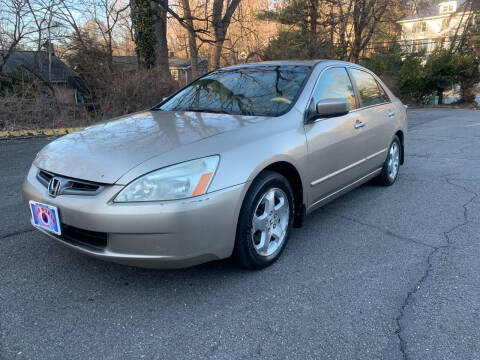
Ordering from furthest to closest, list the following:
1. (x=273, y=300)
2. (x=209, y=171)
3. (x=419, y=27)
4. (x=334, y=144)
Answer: (x=419, y=27) < (x=334, y=144) < (x=273, y=300) < (x=209, y=171)

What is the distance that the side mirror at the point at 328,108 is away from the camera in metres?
2.99

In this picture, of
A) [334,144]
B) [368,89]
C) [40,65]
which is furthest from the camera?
[40,65]

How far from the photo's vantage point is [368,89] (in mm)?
4273

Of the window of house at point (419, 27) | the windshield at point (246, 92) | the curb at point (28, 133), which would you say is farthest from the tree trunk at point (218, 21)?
the window of house at point (419, 27)

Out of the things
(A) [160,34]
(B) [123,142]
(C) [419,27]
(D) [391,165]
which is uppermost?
(C) [419,27]

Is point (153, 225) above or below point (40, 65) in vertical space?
below

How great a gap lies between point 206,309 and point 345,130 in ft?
7.04

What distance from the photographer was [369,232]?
11.2 feet

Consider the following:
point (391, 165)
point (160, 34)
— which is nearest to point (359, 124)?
point (391, 165)

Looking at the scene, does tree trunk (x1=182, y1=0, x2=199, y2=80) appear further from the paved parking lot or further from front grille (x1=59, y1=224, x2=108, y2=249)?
front grille (x1=59, y1=224, x2=108, y2=249)

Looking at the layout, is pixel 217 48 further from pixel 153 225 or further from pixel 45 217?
pixel 153 225

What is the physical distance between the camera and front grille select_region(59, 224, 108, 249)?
2.20 metres

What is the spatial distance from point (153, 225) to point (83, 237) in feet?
1.71

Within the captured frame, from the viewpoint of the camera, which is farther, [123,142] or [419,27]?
[419,27]
